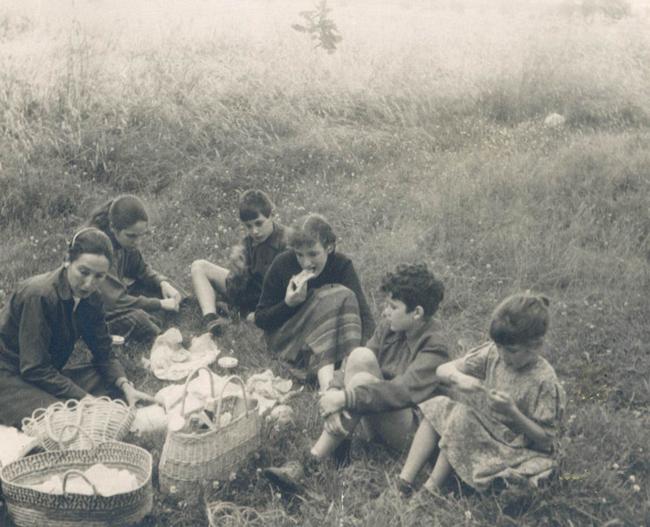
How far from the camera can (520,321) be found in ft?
11.6

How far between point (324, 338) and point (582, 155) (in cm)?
419

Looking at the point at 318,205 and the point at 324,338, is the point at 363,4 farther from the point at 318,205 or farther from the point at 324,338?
the point at 324,338

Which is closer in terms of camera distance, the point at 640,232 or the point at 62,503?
the point at 62,503

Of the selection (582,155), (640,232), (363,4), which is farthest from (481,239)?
(363,4)

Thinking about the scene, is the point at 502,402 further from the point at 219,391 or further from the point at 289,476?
the point at 219,391

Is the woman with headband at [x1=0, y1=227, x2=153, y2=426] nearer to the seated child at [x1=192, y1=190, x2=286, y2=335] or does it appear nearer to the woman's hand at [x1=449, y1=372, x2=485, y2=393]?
the seated child at [x1=192, y1=190, x2=286, y2=335]

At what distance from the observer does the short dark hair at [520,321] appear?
3555 millimetres

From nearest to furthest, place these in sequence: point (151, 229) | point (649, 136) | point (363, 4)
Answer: point (151, 229), point (649, 136), point (363, 4)

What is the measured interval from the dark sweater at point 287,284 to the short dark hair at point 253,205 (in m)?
0.51

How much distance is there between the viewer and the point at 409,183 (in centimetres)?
809

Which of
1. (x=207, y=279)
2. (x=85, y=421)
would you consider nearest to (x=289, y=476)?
(x=85, y=421)

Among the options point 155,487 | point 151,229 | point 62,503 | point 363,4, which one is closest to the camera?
point 62,503

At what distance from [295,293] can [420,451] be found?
1606 millimetres

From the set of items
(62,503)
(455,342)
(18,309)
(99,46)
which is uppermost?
(99,46)
